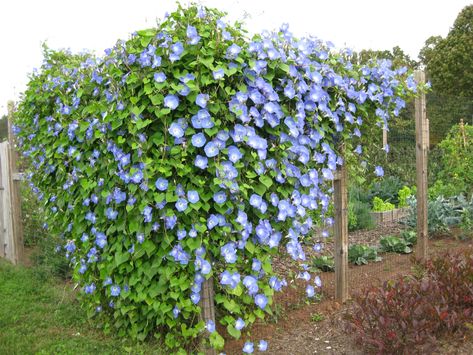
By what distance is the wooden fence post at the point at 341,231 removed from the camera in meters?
4.22

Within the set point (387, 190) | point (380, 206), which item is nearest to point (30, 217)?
point (380, 206)

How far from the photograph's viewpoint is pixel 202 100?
2.86 metres

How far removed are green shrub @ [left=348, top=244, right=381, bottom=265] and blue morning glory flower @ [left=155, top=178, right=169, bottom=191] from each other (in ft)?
10.7

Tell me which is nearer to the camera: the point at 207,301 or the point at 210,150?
the point at 210,150

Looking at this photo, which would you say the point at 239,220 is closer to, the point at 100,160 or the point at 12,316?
the point at 100,160

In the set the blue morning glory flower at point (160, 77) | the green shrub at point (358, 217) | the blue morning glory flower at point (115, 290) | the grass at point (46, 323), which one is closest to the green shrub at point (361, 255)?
the green shrub at point (358, 217)

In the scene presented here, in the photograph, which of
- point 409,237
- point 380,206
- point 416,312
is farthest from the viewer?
point 380,206

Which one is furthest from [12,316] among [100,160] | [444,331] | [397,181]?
[397,181]

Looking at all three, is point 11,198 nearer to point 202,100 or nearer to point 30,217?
point 30,217

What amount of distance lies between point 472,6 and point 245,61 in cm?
2310

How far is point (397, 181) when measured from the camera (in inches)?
360

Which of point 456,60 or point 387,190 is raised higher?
point 456,60

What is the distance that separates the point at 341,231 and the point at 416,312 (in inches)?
50.2

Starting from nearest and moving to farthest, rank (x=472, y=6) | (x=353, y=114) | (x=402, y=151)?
(x=353, y=114), (x=402, y=151), (x=472, y=6)
